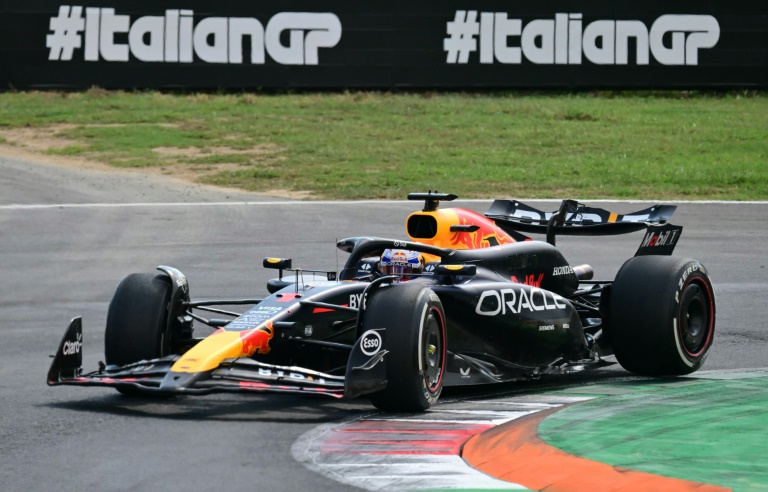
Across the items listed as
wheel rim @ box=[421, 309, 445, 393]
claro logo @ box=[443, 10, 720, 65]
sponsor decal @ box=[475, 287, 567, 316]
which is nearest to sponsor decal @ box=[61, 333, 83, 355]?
wheel rim @ box=[421, 309, 445, 393]

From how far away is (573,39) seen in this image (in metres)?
24.7

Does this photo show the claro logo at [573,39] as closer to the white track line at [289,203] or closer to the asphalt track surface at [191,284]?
the white track line at [289,203]

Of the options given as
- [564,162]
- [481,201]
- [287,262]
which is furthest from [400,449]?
[564,162]

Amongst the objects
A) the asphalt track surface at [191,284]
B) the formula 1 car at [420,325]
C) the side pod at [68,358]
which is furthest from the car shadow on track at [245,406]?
the side pod at [68,358]

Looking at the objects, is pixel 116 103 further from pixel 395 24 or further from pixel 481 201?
pixel 481 201

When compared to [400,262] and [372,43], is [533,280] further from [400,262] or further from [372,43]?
[372,43]

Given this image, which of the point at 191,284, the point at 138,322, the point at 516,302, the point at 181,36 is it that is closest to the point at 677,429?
the point at 516,302

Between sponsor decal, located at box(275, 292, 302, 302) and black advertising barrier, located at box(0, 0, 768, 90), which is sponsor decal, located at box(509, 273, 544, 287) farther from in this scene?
black advertising barrier, located at box(0, 0, 768, 90)

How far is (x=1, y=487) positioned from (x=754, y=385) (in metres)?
4.95

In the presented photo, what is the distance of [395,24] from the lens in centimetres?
2442

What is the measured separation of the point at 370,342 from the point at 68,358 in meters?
1.87

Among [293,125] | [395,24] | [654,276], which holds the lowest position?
[654,276]

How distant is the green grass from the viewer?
20172mm

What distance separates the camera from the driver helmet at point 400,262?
9.13m
